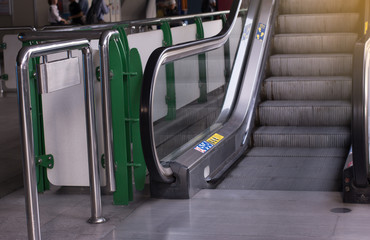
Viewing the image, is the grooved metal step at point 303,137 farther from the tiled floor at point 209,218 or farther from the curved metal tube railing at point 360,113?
the curved metal tube railing at point 360,113

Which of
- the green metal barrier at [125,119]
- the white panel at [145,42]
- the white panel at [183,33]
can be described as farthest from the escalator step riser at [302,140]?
the green metal barrier at [125,119]

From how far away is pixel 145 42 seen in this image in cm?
562

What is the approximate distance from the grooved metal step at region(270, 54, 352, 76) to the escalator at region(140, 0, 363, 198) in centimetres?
1

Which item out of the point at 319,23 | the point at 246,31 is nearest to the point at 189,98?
the point at 246,31

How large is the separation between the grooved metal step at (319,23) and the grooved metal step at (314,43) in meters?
0.27

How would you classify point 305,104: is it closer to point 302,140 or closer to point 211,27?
point 302,140

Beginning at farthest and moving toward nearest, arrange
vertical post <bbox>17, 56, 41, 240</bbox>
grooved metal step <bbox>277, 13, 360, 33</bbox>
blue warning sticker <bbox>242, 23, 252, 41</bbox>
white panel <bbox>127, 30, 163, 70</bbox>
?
grooved metal step <bbox>277, 13, 360, 33</bbox>
blue warning sticker <bbox>242, 23, 252, 41</bbox>
white panel <bbox>127, 30, 163, 70</bbox>
vertical post <bbox>17, 56, 41, 240</bbox>

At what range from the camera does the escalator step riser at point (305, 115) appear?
640 centimetres

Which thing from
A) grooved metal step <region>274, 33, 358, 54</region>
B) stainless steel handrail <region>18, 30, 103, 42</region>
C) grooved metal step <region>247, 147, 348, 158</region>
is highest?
stainless steel handrail <region>18, 30, 103, 42</region>

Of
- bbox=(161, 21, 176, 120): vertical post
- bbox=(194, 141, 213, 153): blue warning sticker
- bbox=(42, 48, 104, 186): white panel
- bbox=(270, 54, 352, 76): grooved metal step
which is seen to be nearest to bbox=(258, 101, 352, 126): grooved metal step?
bbox=(270, 54, 352, 76): grooved metal step

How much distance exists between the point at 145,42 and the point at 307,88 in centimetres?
202

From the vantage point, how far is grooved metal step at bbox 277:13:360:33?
7.52 meters

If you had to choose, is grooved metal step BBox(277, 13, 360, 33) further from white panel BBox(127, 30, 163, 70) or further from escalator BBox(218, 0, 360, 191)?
white panel BBox(127, 30, 163, 70)

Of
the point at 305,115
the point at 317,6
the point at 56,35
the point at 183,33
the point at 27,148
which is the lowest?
the point at 305,115
